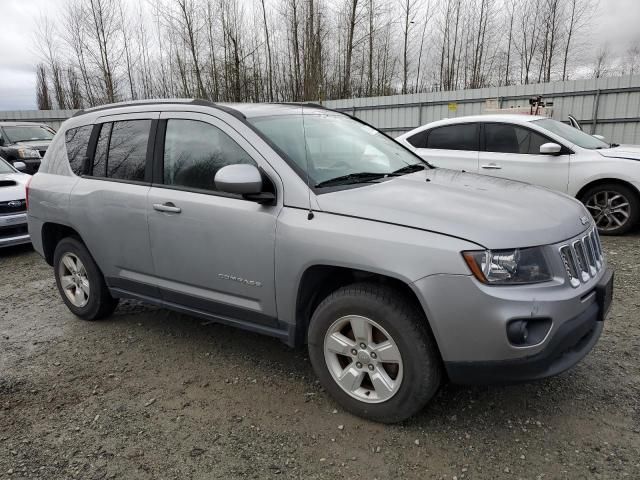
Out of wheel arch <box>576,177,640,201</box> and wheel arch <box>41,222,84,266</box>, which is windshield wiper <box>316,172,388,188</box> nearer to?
wheel arch <box>41,222,84,266</box>

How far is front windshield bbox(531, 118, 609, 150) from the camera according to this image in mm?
6730

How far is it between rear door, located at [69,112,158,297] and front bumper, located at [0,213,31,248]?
371 centimetres

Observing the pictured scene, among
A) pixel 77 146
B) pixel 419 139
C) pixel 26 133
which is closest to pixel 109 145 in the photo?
pixel 77 146

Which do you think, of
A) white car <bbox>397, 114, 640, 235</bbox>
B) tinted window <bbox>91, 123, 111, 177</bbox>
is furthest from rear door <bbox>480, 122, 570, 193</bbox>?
tinted window <bbox>91, 123, 111, 177</bbox>

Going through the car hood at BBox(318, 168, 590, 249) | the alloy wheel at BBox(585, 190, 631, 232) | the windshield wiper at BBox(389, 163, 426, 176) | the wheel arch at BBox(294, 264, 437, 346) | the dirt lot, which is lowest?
the dirt lot

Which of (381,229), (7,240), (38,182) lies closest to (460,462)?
(381,229)

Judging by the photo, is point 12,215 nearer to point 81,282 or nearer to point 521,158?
point 81,282

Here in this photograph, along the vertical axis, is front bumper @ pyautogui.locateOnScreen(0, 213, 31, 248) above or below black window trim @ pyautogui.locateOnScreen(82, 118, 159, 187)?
below

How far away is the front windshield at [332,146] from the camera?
9.77 ft

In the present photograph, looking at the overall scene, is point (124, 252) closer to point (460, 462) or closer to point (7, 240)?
point (460, 462)

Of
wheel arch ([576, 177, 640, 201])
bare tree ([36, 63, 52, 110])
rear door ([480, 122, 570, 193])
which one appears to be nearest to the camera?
wheel arch ([576, 177, 640, 201])

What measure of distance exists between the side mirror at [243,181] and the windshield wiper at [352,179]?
0.33m

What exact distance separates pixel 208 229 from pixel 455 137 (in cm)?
527

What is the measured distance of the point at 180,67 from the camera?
71.0 ft
